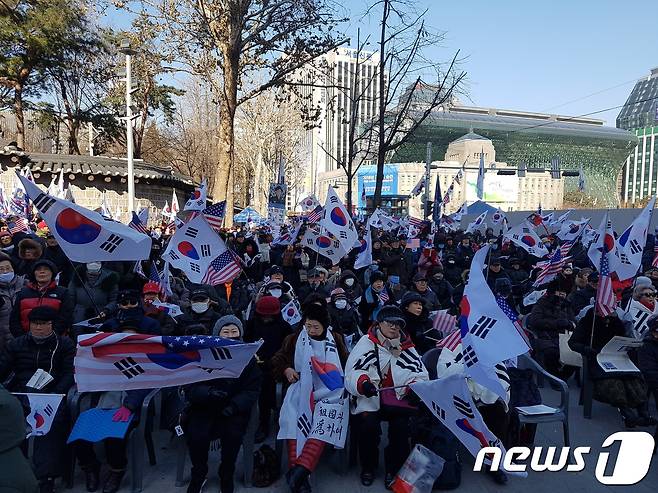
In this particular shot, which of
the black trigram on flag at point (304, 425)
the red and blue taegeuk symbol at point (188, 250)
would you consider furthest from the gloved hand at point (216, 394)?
the red and blue taegeuk symbol at point (188, 250)

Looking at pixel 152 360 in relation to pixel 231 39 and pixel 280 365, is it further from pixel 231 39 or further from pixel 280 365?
pixel 231 39

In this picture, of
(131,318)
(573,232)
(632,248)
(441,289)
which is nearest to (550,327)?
(632,248)

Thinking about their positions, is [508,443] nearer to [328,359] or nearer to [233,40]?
[328,359]

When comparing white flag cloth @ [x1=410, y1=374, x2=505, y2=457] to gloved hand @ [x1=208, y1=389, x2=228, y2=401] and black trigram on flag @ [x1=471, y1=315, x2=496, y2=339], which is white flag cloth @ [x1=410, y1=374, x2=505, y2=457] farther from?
gloved hand @ [x1=208, y1=389, x2=228, y2=401]

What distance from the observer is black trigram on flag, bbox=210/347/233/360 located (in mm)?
4176

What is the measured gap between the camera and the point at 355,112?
22375 mm

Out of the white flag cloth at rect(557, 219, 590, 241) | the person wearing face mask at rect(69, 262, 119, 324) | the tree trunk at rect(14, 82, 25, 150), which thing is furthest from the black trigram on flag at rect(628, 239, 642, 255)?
the tree trunk at rect(14, 82, 25, 150)

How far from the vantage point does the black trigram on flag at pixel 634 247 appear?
7441 mm

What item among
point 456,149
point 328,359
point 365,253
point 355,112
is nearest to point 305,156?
point 456,149

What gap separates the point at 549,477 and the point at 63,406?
4.00 meters

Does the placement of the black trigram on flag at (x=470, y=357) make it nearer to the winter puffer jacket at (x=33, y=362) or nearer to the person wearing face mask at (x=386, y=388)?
the person wearing face mask at (x=386, y=388)

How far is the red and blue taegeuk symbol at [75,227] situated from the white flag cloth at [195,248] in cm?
165

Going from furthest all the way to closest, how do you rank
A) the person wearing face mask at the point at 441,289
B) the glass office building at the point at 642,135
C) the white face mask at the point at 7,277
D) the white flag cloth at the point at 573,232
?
1. the glass office building at the point at 642,135
2. the white flag cloth at the point at 573,232
3. the person wearing face mask at the point at 441,289
4. the white face mask at the point at 7,277

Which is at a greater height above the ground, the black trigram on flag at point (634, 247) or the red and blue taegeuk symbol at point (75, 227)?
the red and blue taegeuk symbol at point (75, 227)
